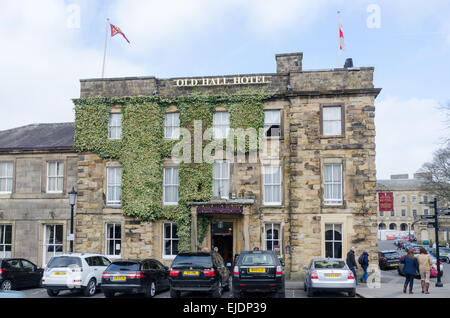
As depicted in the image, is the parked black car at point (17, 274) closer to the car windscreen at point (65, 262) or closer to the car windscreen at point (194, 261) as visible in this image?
the car windscreen at point (65, 262)

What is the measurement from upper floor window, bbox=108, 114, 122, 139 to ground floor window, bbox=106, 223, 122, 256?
5.05 metres

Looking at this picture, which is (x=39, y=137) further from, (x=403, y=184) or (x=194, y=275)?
(x=403, y=184)

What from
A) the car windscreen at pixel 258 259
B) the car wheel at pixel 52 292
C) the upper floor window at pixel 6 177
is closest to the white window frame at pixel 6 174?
the upper floor window at pixel 6 177

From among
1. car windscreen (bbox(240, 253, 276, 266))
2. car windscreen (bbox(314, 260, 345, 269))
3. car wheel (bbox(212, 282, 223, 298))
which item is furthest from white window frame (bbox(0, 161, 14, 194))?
car windscreen (bbox(314, 260, 345, 269))

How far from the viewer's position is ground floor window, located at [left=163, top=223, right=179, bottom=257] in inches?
947

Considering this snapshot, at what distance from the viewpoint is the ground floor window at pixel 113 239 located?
24.3 metres

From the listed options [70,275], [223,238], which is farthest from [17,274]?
[223,238]

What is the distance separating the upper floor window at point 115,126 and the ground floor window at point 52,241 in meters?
6.26

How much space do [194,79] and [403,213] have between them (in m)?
96.8

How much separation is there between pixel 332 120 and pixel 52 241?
17475 millimetres

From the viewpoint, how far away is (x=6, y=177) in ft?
86.9

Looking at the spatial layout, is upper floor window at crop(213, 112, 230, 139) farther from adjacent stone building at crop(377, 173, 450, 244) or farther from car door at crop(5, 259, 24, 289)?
adjacent stone building at crop(377, 173, 450, 244)
